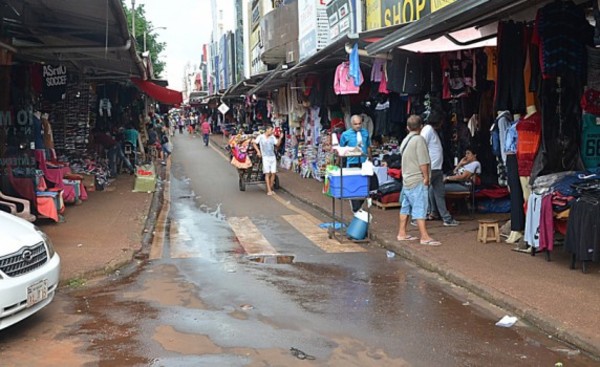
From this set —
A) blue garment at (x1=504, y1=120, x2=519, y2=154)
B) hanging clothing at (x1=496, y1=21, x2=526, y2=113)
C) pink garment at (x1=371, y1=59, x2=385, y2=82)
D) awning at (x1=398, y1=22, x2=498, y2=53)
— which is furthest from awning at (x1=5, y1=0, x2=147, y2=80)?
blue garment at (x1=504, y1=120, x2=519, y2=154)

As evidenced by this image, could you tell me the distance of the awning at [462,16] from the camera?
24.7 feet

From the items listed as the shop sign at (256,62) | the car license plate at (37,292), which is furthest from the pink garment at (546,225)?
the shop sign at (256,62)

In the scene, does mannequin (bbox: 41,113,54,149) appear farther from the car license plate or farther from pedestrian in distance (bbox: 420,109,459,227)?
the car license plate

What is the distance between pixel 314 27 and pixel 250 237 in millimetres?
12071

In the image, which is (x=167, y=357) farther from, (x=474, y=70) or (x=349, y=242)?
(x=474, y=70)

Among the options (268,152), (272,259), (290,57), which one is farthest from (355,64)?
(290,57)

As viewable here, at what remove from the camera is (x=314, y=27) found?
71.4ft

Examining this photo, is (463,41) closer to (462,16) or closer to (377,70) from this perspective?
(462,16)

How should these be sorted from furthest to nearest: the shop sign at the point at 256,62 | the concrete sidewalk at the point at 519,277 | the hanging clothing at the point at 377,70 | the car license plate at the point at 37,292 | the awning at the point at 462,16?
1. the shop sign at the point at 256,62
2. the hanging clothing at the point at 377,70
3. the awning at the point at 462,16
4. the concrete sidewalk at the point at 519,277
5. the car license plate at the point at 37,292

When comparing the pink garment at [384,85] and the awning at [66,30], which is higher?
the awning at [66,30]

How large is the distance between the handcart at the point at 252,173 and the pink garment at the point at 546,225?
11.2 m

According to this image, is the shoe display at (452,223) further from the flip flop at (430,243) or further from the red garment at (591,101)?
the red garment at (591,101)

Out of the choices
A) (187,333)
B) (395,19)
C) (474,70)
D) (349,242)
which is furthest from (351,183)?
(395,19)

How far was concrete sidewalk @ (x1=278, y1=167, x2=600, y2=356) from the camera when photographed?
6.02 m
